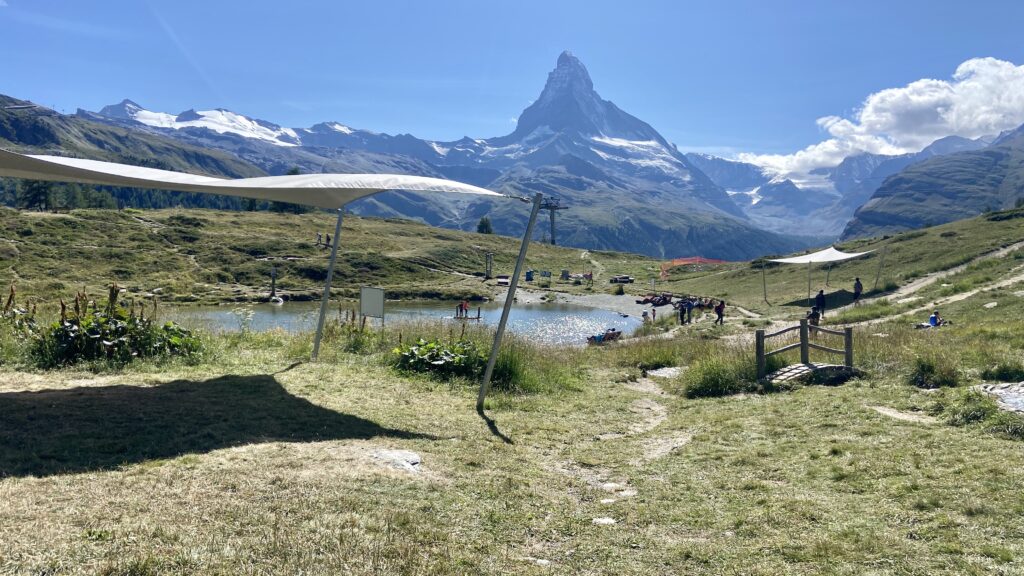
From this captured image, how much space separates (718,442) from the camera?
31.9 ft

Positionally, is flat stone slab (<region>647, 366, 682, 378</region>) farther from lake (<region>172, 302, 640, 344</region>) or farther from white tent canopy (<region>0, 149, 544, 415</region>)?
Answer: lake (<region>172, 302, 640, 344</region>)

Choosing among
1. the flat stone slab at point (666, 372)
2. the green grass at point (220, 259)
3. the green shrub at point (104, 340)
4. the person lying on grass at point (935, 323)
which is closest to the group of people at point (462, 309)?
the flat stone slab at point (666, 372)

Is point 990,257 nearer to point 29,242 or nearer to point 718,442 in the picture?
point 718,442

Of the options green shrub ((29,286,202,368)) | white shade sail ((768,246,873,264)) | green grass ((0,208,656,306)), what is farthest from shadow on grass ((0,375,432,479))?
white shade sail ((768,246,873,264))

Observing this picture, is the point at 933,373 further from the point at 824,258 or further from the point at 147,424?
the point at 824,258

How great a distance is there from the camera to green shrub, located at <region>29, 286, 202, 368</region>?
39.8 feet

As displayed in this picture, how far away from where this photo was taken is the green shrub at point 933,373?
1223 cm

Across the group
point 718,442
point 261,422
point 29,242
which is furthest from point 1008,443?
point 29,242

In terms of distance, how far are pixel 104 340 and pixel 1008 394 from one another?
1697cm

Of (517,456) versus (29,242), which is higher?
(29,242)

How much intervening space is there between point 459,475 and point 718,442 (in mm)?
4512

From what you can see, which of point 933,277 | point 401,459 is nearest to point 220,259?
point 933,277

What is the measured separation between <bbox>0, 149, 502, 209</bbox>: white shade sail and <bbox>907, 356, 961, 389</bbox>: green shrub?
9562mm

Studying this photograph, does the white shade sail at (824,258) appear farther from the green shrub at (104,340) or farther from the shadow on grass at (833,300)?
the green shrub at (104,340)
